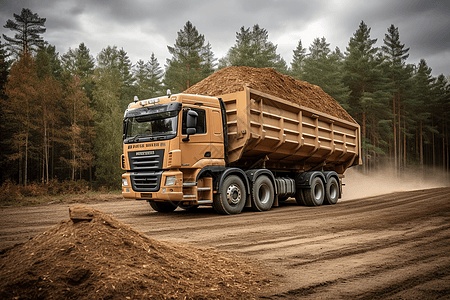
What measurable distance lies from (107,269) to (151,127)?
6.44 metres

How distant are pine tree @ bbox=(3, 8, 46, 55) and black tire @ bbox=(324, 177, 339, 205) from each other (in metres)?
29.9

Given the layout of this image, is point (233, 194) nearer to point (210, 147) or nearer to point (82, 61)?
point (210, 147)

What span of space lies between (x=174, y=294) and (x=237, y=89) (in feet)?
24.9

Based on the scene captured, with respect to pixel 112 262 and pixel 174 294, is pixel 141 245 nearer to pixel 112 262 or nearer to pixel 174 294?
pixel 112 262

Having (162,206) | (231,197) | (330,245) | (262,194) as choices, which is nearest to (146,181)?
(162,206)

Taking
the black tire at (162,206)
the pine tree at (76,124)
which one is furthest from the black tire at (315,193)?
the pine tree at (76,124)

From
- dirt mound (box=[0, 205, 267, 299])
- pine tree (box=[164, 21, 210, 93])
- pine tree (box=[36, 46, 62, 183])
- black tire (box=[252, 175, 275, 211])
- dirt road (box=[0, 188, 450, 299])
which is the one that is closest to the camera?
dirt mound (box=[0, 205, 267, 299])

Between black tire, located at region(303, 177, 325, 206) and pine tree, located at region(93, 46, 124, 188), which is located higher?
pine tree, located at region(93, 46, 124, 188)

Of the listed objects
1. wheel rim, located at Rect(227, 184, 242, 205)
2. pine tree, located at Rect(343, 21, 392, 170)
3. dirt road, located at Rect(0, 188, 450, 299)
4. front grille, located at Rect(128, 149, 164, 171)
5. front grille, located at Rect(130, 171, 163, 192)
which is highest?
pine tree, located at Rect(343, 21, 392, 170)

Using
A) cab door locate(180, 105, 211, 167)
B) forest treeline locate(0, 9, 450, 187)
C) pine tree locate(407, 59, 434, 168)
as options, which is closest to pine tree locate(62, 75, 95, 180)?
forest treeline locate(0, 9, 450, 187)

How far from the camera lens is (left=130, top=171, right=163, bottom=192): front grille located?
879cm

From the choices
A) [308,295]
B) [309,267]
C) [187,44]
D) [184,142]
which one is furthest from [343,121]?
[187,44]

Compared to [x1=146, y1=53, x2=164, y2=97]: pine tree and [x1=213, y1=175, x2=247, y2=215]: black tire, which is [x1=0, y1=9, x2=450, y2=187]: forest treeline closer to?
[x1=146, y1=53, x2=164, y2=97]: pine tree

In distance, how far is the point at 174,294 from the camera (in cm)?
309
